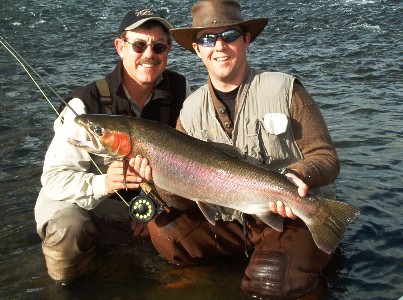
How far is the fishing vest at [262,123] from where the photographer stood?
4.09 m

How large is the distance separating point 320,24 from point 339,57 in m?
3.66

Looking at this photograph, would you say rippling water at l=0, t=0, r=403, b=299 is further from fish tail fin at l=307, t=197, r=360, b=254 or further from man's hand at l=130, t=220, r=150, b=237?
fish tail fin at l=307, t=197, r=360, b=254

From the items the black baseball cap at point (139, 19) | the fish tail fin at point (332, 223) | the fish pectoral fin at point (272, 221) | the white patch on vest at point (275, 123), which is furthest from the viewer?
the black baseball cap at point (139, 19)

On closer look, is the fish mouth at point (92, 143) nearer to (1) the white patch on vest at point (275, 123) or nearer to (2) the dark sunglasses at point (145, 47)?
(2) the dark sunglasses at point (145, 47)

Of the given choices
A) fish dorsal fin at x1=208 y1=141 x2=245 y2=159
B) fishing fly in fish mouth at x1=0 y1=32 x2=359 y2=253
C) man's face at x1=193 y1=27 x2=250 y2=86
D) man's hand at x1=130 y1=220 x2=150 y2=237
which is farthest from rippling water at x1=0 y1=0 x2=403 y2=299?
man's face at x1=193 y1=27 x2=250 y2=86

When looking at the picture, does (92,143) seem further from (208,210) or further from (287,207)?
(287,207)

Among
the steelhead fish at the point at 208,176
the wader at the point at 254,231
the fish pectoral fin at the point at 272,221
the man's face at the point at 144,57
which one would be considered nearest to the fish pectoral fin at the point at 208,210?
the steelhead fish at the point at 208,176

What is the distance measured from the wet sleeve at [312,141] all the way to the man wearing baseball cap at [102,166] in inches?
42.2

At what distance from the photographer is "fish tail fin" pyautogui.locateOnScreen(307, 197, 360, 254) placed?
3.67m

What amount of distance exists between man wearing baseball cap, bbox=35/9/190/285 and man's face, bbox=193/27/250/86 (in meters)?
0.60

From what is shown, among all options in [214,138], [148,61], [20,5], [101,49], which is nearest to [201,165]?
[214,138]

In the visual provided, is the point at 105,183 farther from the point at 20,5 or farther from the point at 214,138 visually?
the point at 20,5

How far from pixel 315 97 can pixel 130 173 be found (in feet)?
18.3

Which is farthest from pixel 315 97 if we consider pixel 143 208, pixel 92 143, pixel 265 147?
pixel 92 143
